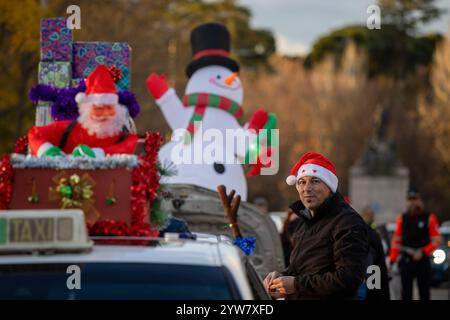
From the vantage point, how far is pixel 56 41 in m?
11.0

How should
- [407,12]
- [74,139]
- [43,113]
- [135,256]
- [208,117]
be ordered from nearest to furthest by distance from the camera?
[135,256] < [74,139] < [43,113] < [208,117] < [407,12]

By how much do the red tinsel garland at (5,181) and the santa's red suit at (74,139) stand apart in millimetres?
1251

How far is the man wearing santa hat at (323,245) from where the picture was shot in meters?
6.92

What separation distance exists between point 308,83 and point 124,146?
2588 inches

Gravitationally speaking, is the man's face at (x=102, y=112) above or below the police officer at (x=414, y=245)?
below

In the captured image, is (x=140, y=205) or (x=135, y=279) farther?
(x=140, y=205)

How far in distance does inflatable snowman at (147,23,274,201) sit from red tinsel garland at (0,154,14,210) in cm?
717

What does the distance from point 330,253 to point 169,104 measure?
8202 millimetres

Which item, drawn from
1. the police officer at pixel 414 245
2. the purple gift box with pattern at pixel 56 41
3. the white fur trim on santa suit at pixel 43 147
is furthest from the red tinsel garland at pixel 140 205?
the police officer at pixel 414 245

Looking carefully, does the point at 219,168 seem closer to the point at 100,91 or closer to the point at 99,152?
the point at 100,91

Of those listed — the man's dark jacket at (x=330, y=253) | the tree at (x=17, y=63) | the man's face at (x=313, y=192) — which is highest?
the tree at (x=17, y=63)

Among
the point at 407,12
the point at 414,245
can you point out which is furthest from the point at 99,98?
the point at 407,12

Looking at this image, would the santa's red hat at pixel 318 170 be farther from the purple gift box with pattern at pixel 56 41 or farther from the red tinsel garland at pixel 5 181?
the purple gift box with pattern at pixel 56 41
